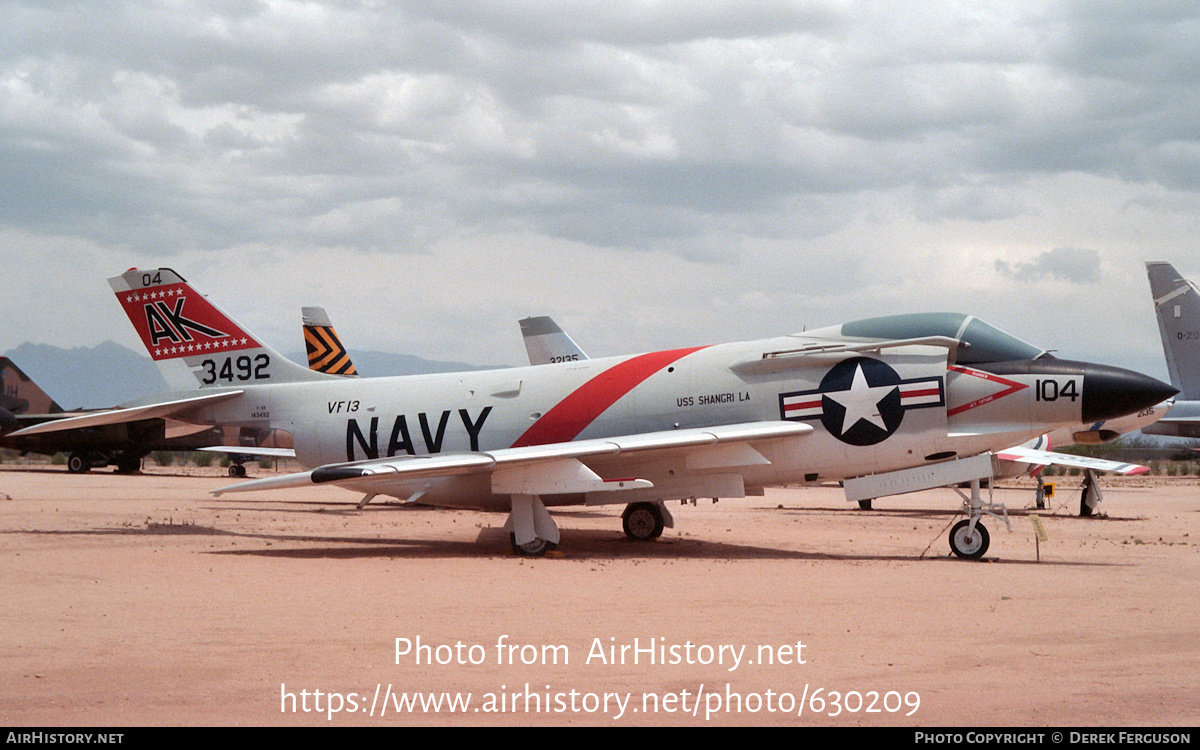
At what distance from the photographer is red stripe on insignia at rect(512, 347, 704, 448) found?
17.1 meters

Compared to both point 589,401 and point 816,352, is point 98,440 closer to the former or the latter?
point 589,401

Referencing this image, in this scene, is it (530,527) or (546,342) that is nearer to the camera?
(530,527)

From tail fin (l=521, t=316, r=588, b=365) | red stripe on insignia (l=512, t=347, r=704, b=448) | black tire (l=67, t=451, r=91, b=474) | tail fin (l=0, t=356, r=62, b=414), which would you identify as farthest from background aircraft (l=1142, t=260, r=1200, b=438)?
tail fin (l=0, t=356, r=62, b=414)

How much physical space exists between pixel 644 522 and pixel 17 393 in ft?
135

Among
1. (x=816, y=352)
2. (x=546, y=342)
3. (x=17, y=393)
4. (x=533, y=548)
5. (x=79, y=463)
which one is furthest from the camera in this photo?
(x=17, y=393)

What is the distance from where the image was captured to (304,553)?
52.3ft

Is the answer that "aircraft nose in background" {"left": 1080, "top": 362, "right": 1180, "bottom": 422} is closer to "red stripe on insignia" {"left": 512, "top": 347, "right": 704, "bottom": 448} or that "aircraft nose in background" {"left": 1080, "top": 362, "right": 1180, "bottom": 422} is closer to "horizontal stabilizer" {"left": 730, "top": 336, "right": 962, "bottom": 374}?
"horizontal stabilizer" {"left": 730, "top": 336, "right": 962, "bottom": 374}

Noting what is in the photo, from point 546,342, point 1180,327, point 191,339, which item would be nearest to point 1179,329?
point 1180,327

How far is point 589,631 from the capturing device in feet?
30.3

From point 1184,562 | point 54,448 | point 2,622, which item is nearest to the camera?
point 2,622

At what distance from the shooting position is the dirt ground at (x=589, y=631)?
21.8ft

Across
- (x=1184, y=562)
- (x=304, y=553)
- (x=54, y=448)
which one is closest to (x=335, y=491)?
(x=54, y=448)
